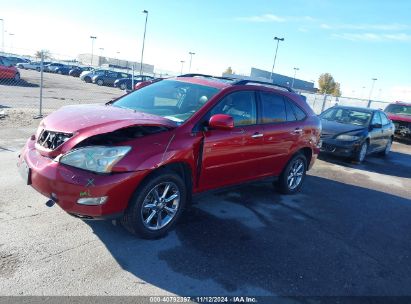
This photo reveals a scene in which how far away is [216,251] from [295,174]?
298 centimetres

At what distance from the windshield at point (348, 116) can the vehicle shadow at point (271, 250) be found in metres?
5.10

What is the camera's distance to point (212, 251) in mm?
3963

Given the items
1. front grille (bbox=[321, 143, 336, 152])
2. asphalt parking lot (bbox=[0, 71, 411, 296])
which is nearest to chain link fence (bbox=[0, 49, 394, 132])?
asphalt parking lot (bbox=[0, 71, 411, 296])

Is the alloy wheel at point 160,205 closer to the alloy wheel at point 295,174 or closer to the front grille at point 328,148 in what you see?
the alloy wheel at point 295,174

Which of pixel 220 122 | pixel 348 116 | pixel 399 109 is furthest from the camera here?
pixel 399 109

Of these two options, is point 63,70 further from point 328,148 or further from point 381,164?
point 381,164

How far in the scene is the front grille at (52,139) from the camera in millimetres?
3692

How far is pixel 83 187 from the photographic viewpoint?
3383mm

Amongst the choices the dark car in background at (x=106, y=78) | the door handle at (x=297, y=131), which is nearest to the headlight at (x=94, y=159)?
the door handle at (x=297, y=131)

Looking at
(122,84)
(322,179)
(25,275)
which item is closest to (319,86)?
(122,84)

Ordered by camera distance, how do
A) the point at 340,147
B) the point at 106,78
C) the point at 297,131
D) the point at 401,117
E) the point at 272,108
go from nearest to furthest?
the point at 272,108 < the point at 297,131 < the point at 340,147 < the point at 401,117 < the point at 106,78

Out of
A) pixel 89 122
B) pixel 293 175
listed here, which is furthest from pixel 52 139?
pixel 293 175

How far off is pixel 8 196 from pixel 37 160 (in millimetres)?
1322

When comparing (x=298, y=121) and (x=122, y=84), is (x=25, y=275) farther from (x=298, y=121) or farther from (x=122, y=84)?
(x=122, y=84)
